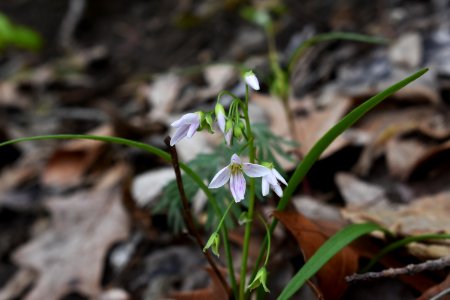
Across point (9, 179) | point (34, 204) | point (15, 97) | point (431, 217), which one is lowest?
point (431, 217)

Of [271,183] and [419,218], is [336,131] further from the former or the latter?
[419,218]

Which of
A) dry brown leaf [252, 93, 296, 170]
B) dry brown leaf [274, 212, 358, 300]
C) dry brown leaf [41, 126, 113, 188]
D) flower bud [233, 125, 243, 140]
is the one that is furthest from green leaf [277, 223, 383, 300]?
dry brown leaf [41, 126, 113, 188]

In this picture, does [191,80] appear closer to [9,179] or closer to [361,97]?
[9,179]

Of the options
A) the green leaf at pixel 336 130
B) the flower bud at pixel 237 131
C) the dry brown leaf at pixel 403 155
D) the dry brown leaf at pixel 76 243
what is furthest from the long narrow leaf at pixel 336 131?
the dry brown leaf at pixel 76 243

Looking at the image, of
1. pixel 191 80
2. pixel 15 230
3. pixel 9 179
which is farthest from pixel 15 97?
pixel 15 230

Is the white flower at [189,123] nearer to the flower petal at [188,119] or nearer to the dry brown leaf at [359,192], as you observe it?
the flower petal at [188,119]

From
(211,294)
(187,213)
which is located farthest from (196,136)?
(187,213)

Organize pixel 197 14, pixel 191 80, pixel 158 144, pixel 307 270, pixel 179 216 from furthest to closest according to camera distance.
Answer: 1. pixel 197 14
2. pixel 191 80
3. pixel 158 144
4. pixel 179 216
5. pixel 307 270
